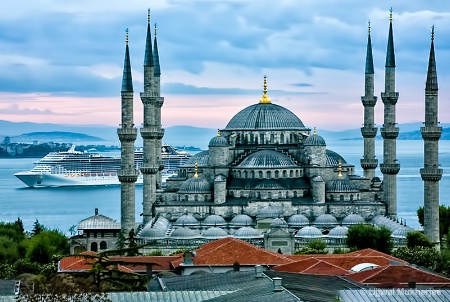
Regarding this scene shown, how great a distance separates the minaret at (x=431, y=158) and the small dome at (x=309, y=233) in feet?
13.9

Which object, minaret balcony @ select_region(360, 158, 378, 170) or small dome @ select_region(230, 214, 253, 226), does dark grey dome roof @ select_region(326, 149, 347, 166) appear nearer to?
minaret balcony @ select_region(360, 158, 378, 170)

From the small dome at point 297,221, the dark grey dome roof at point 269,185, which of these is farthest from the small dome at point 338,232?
the dark grey dome roof at point 269,185

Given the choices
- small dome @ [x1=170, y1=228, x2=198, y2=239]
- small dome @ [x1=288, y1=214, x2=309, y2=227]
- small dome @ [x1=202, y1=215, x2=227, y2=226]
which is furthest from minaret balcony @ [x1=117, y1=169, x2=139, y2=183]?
small dome @ [x1=288, y1=214, x2=309, y2=227]

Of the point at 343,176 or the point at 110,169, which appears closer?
the point at 343,176

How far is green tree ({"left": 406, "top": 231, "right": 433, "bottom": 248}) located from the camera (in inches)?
1561

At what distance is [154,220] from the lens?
4578 cm

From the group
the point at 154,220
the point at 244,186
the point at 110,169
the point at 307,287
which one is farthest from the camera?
the point at 110,169

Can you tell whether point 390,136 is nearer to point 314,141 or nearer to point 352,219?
point 314,141

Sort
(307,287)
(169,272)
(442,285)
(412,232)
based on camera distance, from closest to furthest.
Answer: (307,287) < (442,285) < (169,272) < (412,232)

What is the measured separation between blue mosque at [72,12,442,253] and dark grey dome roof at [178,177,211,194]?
4cm

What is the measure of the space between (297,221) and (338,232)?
2783mm

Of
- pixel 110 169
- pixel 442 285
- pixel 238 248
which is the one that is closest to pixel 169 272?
pixel 238 248

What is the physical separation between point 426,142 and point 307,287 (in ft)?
72.0

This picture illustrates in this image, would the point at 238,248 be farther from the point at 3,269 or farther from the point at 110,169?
the point at 110,169
